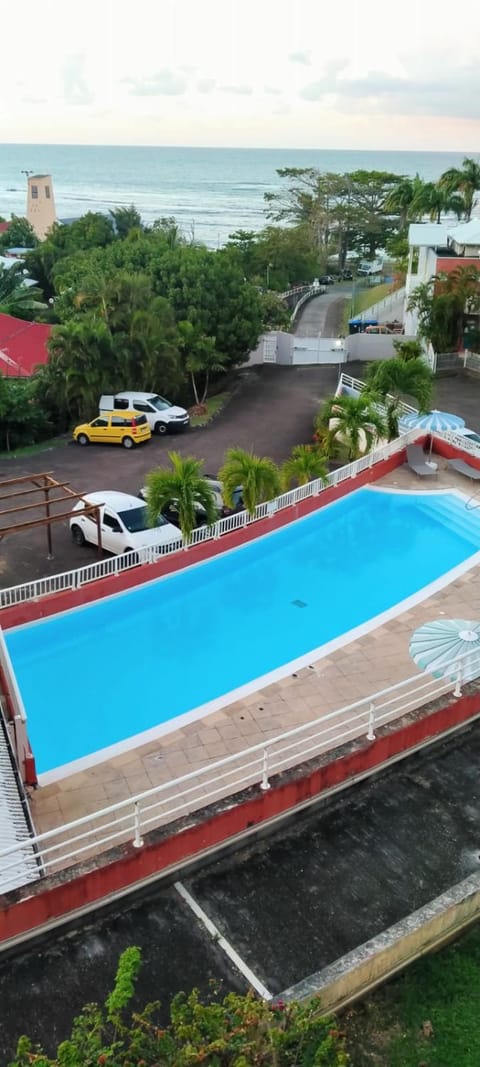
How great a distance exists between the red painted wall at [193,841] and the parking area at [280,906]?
0.17m

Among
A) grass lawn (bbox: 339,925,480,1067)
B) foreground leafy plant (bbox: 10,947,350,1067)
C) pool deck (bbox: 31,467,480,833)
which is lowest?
pool deck (bbox: 31,467,480,833)

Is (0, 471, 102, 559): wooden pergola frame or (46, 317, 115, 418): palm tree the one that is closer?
(0, 471, 102, 559): wooden pergola frame

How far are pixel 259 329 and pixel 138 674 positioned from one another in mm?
22448

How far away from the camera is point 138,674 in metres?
14.3

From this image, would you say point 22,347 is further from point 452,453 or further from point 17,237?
point 17,237

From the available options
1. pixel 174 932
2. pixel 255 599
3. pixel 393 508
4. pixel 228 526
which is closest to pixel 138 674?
pixel 255 599

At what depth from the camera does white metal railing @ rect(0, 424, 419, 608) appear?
15516 millimetres

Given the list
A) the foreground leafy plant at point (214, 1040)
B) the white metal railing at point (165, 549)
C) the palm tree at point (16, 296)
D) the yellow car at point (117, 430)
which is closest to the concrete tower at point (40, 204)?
the palm tree at point (16, 296)

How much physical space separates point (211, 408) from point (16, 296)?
26.9 meters

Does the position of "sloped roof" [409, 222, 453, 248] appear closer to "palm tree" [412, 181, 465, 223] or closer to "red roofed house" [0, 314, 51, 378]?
"palm tree" [412, 181, 465, 223]

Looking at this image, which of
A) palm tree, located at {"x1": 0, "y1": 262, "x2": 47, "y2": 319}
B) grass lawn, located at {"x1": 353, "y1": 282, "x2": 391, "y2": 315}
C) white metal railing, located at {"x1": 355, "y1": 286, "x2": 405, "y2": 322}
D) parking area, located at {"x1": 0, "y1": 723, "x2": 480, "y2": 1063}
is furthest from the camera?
palm tree, located at {"x1": 0, "y1": 262, "x2": 47, "y2": 319}

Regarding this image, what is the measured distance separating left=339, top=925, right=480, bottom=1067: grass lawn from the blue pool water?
21.5 feet

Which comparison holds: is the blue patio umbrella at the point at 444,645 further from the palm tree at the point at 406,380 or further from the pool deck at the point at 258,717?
the palm tree at the point at 406,380

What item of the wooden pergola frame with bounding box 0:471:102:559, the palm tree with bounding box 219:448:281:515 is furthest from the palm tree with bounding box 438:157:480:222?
the wooden pergola frame with bounding box 0:471:102:559
